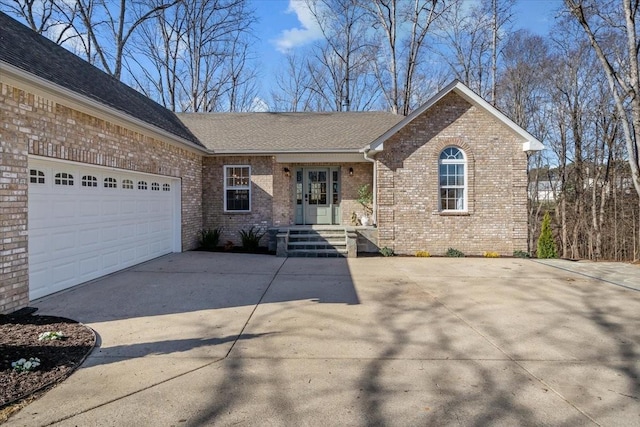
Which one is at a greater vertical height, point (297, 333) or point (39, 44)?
point (39, 44)

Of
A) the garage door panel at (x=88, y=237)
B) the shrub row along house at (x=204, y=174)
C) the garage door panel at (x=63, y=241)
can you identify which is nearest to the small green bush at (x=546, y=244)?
the shrub row along house at (x=204, y=174)

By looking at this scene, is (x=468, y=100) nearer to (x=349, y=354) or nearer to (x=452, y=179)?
(x=452, y=179)

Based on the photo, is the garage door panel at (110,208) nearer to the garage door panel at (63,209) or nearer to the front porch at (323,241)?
the garage door panel at (63,209)

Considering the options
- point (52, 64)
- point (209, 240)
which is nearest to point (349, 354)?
point (52, 64)

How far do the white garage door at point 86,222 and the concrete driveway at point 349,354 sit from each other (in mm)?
461

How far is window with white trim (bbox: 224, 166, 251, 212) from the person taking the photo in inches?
484

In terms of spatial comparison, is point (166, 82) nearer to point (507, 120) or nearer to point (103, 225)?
point (103, 225)

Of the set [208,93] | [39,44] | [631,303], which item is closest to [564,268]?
[631,303]

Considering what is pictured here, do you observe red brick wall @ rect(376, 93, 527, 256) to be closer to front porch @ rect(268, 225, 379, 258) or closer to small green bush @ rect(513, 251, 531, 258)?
small green bush @ rect(513, 251, 531, 258)

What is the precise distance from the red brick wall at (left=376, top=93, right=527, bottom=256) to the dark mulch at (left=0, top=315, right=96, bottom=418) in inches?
330

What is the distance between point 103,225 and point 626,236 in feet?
69.2

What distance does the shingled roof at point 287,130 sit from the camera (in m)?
12.0

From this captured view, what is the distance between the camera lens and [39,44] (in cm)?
710

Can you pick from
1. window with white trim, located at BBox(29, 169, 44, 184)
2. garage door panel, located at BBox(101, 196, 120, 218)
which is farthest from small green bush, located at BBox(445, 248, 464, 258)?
window with white trim, located at BBox(29, 169, 44, 184)
